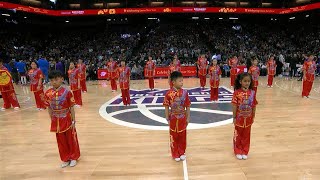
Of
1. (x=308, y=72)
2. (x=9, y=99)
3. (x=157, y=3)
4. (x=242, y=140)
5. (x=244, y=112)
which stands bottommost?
(x=242, y=140)

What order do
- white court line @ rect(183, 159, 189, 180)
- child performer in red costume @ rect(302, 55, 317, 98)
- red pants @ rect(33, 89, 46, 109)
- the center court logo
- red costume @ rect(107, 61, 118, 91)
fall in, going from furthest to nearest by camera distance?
1. red costume @ rect(107, 61, 118, 91)
2. child performer in red costume @ rect(302, 55, 317, 98)
3. red pants @ rect(33, 89, 46, 109)
4. the center court logo
5. white court line @ rect(183, 159, 189, 180)

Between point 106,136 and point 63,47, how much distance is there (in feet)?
79.4

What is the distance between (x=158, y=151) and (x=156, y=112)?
10.6 feet

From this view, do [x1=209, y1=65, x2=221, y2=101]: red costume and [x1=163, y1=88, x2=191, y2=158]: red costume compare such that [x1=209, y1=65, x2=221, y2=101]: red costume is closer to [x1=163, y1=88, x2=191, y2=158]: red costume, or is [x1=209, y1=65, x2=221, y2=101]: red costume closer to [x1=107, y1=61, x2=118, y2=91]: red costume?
[x1=107, y1=61, x2=118, y2=91]: red costume

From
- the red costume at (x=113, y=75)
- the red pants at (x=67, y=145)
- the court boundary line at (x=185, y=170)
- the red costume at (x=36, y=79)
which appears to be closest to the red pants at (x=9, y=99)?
the red costume at (x=36, y=79)

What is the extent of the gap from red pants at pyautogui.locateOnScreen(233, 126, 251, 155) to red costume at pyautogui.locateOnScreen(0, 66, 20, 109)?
24.8 ft

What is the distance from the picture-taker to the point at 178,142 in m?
4.60

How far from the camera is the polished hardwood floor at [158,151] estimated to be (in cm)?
419

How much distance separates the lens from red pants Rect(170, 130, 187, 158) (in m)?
4.48

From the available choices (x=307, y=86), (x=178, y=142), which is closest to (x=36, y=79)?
(x=178, y=142)

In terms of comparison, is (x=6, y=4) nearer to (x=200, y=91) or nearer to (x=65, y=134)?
(x=200, y=91)

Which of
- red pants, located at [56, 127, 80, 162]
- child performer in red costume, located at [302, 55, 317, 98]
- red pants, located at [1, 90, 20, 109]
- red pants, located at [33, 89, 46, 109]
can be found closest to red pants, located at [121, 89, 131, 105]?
red pants, located at [33, 89, 46, 109]

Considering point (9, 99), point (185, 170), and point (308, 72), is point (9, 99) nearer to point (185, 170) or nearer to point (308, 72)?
point (185, 170)

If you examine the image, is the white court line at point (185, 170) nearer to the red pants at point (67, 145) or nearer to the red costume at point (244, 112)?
the red costume at point (244, 112)
